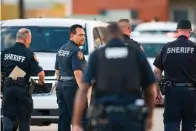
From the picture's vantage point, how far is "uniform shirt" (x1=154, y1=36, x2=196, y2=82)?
9984 mm

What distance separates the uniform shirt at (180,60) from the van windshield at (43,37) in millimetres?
3806

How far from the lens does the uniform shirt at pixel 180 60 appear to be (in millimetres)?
9984

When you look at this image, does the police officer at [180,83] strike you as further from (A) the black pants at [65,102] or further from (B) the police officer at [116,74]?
(B) the police officer at [116,74]

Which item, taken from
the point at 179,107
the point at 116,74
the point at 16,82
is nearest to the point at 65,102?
the point at 16,82

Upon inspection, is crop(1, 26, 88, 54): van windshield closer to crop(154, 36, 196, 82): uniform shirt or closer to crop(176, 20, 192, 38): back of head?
crop(176, 20, 192, 38): back of head

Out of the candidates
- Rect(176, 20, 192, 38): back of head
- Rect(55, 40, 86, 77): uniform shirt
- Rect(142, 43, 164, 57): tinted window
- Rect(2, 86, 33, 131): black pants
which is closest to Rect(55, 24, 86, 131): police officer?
Rect(55, 40, 86, 77): uniform shirt

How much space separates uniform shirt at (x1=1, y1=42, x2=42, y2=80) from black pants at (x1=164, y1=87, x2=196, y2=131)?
182 cm

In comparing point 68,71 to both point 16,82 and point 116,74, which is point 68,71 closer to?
point 16,82

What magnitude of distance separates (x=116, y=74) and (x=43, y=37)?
6.72 metres

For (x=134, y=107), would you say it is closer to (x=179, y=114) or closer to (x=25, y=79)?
(x=179, y=114)

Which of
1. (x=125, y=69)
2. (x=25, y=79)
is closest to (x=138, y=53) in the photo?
(x=125, y=69)

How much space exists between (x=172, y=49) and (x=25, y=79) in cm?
204

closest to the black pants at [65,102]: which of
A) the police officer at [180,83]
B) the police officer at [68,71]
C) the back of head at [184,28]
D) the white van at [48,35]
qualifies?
the police officer at [68,71]

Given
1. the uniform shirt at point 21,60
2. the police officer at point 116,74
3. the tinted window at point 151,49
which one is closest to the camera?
the police officer at point 116,74
